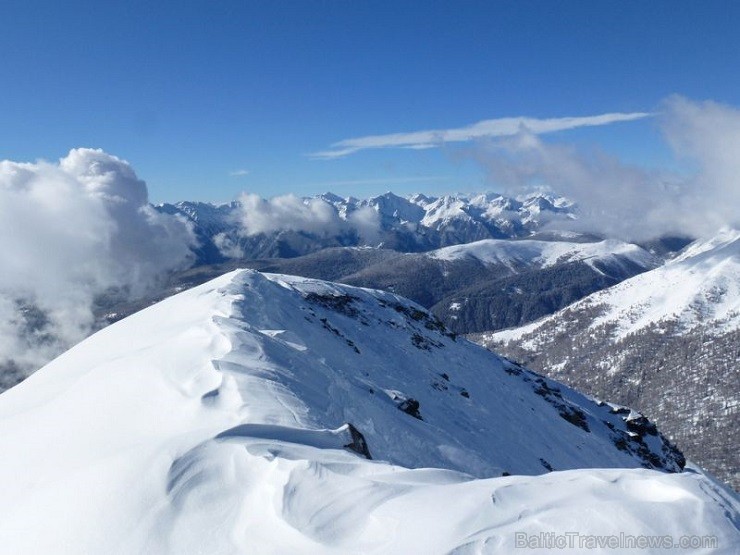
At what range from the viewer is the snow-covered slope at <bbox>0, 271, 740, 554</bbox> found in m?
10.8

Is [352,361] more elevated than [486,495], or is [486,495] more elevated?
[486,495]

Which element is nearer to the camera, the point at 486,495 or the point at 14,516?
the point at 486,495

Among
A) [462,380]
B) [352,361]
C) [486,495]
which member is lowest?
[462,380]

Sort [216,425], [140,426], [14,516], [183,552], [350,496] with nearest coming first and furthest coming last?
[183,552]
[350,496]
[14,516]
[216,425]
[140,426]

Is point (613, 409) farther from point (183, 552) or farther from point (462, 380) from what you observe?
point (183, 552)

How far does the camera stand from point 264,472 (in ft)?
47.5

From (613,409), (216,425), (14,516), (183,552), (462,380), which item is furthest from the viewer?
(613,409)

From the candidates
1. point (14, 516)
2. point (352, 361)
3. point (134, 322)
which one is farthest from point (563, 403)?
point (14, 516)

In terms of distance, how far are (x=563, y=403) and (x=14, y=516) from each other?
87520 mm

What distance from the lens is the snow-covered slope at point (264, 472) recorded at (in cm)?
1077

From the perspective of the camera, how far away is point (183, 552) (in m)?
11.6

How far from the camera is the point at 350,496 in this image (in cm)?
1262

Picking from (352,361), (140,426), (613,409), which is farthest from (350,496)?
(613,409)

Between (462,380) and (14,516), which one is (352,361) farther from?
(14,516)
